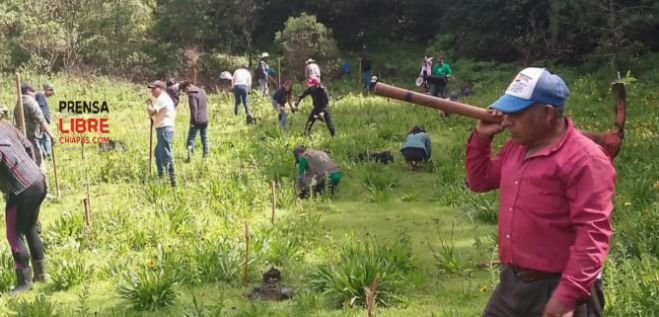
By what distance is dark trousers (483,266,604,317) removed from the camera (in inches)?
105

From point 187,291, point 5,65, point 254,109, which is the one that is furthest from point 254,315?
point 5,65

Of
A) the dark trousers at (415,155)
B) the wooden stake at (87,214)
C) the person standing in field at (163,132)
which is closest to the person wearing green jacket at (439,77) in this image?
the dark trousers at (415,155)

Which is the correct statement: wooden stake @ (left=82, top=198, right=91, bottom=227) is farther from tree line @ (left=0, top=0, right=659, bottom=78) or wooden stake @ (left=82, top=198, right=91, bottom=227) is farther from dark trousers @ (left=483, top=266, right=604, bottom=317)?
tree line @ (left=0, top=0, right=659, bottom=78)

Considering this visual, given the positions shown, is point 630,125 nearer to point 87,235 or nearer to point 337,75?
point 87,235

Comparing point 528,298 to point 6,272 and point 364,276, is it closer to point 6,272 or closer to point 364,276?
point 364,276

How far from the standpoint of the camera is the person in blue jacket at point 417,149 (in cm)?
971

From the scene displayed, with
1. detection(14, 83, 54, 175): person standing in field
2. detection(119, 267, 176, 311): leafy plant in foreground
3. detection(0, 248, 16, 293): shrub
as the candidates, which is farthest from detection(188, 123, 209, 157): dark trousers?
detection(119, 267, 176, 311): leafy plant in foreground

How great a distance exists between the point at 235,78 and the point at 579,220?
42.8ft

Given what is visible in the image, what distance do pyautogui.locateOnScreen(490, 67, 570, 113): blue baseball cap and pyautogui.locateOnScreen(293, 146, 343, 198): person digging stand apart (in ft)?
18.9

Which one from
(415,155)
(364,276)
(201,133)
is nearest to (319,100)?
(201,133)

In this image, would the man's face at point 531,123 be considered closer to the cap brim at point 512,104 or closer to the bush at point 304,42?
the cap brim at point 512,104

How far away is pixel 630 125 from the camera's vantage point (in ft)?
36.7

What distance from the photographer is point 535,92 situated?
100 inches

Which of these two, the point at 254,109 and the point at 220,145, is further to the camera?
the point at 254,109
